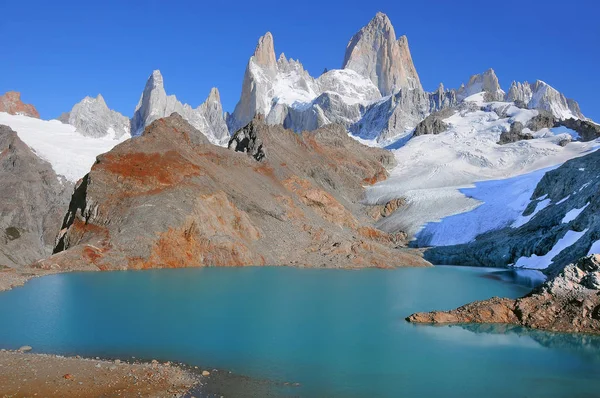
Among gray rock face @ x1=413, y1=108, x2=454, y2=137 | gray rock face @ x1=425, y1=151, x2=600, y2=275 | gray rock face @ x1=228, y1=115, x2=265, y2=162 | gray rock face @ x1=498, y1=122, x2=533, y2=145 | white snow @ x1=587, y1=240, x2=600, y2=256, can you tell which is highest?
gray rock face @ x1=413, y1=108, x2=454, y2=137

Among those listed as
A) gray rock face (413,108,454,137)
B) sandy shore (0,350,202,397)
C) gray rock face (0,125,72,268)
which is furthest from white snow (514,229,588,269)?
gray rock face (413,108,454,137)

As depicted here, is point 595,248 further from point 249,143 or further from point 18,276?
point 249,143

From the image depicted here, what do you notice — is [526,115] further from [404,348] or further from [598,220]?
[404,348]

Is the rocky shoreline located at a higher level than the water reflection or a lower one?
lower

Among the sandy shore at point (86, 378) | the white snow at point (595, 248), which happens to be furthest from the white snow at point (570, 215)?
the sandy shore at point (86, 378)

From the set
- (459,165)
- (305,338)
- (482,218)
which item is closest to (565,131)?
(459,165)

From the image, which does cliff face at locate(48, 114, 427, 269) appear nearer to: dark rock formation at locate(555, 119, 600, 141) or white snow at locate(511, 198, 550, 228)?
white snow at locate(511, 198, 550, 228)
